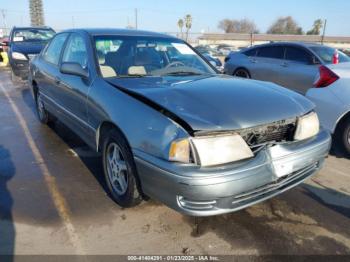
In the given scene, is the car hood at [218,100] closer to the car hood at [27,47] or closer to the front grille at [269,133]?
the front grille at [269,133]

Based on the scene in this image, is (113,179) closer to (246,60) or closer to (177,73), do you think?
(177,73)

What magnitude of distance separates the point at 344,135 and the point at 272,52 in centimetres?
478

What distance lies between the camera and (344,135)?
453 cm

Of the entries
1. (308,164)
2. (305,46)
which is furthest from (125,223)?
(305,46)

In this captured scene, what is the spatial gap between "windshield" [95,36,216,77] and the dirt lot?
127 cm

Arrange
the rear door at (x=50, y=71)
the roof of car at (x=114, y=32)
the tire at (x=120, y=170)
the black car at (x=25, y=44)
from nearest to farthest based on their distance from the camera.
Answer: the tire at (x=120, y=170) < the roof of car at (x=114, y=32) < the rear door at (x=50, y=71) < the black car at (x=25, y=44)

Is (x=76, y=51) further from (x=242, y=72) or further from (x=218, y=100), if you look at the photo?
(x=242, y=72)

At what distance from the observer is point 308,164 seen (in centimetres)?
297

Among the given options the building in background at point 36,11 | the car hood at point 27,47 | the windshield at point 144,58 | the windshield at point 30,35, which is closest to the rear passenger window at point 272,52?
the windshield at point 144,58

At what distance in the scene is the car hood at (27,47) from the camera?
1062cm

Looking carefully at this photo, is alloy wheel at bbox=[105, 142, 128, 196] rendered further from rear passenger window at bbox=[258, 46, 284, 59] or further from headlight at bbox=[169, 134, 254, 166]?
rear passenger window at bbox=[258, 46, 284, 59]

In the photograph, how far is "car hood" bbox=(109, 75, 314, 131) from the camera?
8.48 feet

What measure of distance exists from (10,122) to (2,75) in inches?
319

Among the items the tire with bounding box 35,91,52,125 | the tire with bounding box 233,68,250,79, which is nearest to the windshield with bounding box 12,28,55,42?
the tire with bounding box 35,91,52,125
